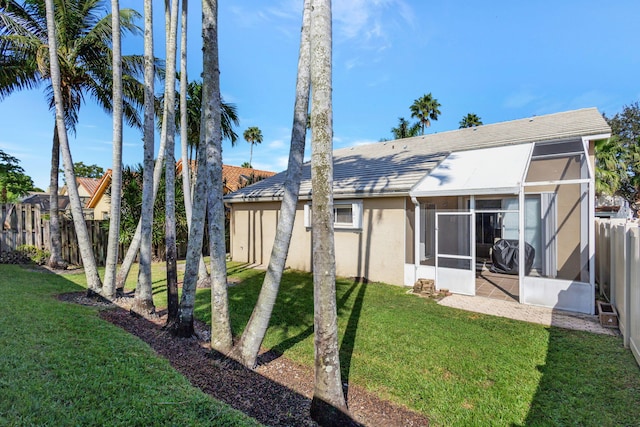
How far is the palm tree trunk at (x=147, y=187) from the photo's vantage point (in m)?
6.86

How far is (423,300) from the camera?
8391mm

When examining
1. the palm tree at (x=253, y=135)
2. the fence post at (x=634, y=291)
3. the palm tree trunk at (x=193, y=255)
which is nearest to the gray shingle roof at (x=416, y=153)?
the fence post at (x=634, y=291)

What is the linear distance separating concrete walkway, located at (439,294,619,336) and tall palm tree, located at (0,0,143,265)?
14.5 m

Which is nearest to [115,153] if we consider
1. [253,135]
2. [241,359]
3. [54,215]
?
[241,359]

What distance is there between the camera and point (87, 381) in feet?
11.7

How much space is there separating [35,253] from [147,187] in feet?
35.0

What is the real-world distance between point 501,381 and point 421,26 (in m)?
11.4

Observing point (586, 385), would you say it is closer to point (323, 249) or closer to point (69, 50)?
point (323, 249)

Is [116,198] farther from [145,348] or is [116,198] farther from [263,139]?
[263,139]

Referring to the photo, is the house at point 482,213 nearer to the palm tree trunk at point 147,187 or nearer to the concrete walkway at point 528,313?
the concrete walkway at point 528,313

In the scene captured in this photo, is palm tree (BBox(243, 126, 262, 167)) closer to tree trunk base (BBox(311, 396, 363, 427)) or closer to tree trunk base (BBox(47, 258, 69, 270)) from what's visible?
tree trunk base (BBox(47, 258, 69, 270))

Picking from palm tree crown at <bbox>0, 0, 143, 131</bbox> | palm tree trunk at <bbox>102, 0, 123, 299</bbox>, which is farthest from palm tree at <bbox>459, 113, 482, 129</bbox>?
palm tree trunk at <bbox>102, 0, 123, 299</bbox>

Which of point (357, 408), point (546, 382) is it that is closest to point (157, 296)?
point (357, 408)

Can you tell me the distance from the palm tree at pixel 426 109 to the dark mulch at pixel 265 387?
31543 millimetres
